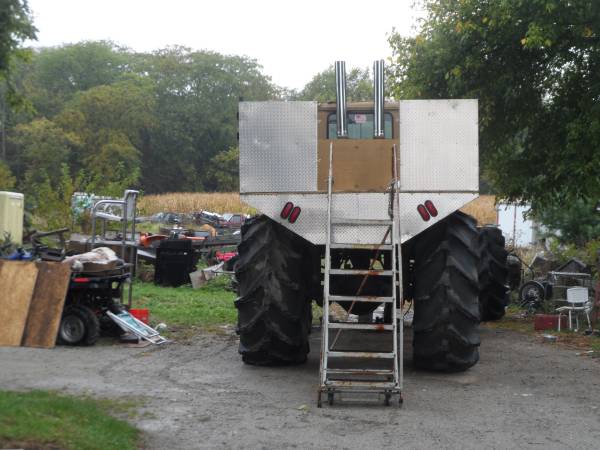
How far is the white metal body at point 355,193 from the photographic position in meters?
9.95

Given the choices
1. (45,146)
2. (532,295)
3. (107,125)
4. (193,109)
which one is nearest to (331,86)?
(193,109)

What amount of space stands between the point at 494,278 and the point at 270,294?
7.57 m

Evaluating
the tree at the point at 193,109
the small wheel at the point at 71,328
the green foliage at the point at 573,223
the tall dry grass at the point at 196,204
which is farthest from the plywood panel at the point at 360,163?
the tree at the point at 193,109

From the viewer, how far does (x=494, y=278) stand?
1652 centimetres

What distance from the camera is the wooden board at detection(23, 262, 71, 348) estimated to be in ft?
39.5

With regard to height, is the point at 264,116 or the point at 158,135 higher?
the point at 158,135

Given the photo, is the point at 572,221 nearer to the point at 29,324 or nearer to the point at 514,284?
the point at 514,284

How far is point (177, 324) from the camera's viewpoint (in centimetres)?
1469

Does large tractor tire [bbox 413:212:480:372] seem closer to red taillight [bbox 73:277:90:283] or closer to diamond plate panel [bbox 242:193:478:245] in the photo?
diamond plate panel [bbox 242:193:478:245]

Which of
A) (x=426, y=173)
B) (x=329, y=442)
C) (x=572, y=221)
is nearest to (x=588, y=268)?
(x=572, y=221)

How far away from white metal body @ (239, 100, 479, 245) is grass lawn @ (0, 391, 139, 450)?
3042mm

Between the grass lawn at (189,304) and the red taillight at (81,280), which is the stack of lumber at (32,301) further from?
the grass lawn at (189,304)

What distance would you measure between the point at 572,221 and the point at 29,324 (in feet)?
46.0

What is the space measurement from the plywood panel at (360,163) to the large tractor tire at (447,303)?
0.89m
